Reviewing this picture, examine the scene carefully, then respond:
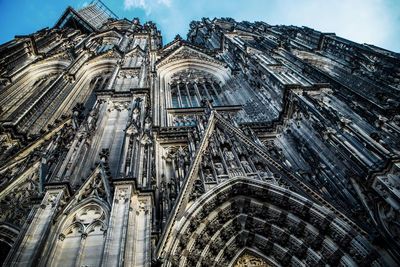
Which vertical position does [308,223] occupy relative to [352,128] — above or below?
below

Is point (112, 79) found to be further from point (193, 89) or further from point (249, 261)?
point (249, 261)

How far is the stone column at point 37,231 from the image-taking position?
14.7 feet

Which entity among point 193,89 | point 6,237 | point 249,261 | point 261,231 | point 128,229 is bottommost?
point 128,229

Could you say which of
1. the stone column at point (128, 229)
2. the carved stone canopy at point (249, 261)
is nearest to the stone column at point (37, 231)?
the stone column at point (128, 229)

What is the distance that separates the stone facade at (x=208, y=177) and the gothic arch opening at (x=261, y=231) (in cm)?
3

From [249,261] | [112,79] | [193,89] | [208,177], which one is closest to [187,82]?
[193,89]

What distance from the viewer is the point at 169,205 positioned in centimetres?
723

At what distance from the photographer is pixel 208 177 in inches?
335

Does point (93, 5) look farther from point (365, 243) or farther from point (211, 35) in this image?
point (365, 243)

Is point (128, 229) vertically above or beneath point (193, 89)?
beneath

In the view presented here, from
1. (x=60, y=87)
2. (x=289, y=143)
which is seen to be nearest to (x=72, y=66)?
(x=60, y=87)

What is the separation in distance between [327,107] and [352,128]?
1424 millimetres

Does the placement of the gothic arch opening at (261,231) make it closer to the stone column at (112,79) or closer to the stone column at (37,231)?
the stone column at (37,231)

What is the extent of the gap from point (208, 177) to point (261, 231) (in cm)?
203
